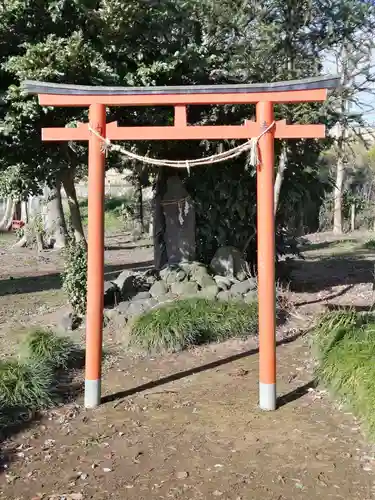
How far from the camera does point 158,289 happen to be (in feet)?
A: 28.1

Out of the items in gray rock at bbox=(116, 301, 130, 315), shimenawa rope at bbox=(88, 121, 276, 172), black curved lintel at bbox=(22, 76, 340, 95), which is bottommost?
gray rock at bbox=(116, 301, 130, 315)

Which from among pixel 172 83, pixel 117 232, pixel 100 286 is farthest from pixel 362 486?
pixel 117 232

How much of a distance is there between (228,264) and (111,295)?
74.5 inches

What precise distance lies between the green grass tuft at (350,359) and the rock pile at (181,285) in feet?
6.33

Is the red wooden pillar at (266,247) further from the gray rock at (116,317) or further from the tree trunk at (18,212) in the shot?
the tree trunk at (18,212)

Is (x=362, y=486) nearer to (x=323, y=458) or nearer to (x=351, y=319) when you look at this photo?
(x=323, y=458)

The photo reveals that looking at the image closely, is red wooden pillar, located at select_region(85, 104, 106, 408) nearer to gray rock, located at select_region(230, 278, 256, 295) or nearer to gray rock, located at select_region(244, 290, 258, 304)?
gray rock, located at select_region(244, 290, 258, 304)

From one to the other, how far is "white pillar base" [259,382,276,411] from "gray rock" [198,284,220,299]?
123 inches

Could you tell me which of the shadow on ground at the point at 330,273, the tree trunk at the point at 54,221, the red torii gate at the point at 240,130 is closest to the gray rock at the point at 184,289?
the shadow on ground at the point at 330,273

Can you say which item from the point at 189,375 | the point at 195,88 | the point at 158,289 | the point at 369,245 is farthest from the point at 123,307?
the point at 369,245

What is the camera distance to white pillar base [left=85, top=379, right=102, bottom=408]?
530 centimetres

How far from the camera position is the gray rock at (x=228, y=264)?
909 centimetres

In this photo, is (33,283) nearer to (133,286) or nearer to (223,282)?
(133,286)

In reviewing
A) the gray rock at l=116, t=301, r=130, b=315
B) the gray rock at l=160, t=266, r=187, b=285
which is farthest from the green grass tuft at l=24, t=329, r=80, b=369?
the gray rock at l=160, t=266, r=187, b=285
